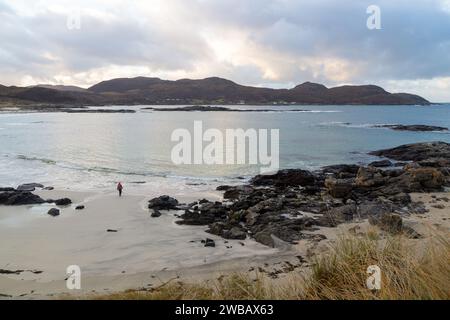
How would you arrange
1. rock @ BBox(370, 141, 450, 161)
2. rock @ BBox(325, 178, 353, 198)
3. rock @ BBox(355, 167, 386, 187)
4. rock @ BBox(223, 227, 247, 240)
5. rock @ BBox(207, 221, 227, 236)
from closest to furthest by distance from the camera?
rock @ BBox(223, 227, 247, 240) < rock @ BBox(207, 221, 227, 236) < rock @ BBox(325, 178, 353, 198) < rock @ BBox(355, 167, 386, 187) < rock @ BBox(370, 141, 450, 161)

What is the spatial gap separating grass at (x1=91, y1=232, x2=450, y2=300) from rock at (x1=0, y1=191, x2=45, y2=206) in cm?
1797

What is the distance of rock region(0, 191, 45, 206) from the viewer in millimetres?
20772

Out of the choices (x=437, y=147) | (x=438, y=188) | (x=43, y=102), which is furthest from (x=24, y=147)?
(x=43, y=102)

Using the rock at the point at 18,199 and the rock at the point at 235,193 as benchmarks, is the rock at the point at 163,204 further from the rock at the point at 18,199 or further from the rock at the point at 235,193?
the rock at the point at 18,199

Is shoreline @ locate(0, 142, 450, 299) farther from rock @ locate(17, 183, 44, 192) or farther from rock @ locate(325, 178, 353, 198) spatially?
rock @ locate(17, 183, 44, 192)

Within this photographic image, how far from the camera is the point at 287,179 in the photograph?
2698 cm

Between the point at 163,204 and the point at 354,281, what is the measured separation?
16.0 metres

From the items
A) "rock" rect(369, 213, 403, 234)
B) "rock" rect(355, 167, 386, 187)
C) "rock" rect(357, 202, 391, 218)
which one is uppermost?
"rock" rect(369, 213, 403, 234)

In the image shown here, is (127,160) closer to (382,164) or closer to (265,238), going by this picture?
(382,164)

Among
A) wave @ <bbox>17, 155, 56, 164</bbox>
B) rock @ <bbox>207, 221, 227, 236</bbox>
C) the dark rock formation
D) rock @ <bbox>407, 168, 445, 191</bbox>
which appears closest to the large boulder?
rock @ <bbox>407, 168, 445, 191</bbox>

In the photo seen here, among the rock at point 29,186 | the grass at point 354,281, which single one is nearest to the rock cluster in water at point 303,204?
the grass at point 354,281

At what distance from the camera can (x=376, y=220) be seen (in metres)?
15.3

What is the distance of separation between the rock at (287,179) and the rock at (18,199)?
44.8 feet

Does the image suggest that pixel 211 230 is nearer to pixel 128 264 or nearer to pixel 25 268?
pixel 128 264
